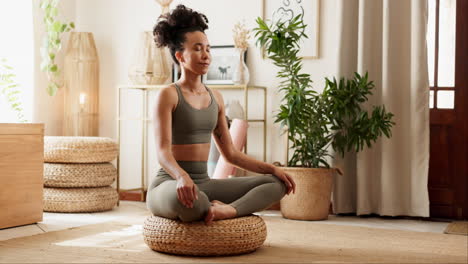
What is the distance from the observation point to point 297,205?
3.88 meters

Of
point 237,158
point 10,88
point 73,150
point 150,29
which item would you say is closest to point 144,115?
point 150,29

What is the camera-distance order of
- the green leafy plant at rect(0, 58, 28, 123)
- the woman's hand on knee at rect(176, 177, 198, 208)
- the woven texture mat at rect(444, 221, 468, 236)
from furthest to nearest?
the green leafy plant at rect(0, 58, 28, 123)
the woven texture mat at rect(444, 221, 468, 236)
the woman's hand on knee at rect(176, 177, 198, 208)

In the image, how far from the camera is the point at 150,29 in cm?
489

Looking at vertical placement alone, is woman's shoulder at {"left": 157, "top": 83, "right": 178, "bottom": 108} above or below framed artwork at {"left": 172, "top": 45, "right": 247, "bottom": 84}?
below

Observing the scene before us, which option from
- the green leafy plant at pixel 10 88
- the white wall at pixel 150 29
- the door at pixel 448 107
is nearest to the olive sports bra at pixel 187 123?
the white wall at pixel 150 29

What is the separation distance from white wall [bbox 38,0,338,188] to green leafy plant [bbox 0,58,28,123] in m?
0.58

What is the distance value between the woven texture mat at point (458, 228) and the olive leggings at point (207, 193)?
135cm

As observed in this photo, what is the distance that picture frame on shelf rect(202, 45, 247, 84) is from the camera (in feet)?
14.9

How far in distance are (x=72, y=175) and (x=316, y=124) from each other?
164 centimetres

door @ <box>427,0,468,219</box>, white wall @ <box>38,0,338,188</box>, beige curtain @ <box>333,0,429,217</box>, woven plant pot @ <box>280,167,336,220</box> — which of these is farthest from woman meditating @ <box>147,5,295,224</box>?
door @ <box>427,0,468,219</box>

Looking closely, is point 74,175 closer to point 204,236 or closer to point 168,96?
point 168,96

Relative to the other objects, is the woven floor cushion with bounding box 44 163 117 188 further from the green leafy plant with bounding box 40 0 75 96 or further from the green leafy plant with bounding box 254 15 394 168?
the green leafy plant with bounding box 254 15 394 168

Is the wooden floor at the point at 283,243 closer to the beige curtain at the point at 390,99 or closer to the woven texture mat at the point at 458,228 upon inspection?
the woven texture mat at the point at 458,228

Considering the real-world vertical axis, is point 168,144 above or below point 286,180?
above
